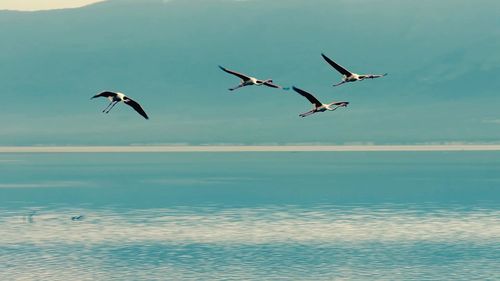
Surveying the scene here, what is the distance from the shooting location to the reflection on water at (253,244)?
3580 inches

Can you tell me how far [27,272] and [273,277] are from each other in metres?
→ 21.1

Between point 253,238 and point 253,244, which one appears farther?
point 253,238

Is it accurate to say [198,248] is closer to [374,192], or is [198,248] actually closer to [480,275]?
[480,275]

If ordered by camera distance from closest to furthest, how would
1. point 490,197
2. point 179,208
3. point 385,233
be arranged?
point 385,233 → point 179,208 → point 490,197

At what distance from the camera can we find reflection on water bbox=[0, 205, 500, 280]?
90938mm

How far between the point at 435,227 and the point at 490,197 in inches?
2156

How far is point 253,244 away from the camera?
359ft

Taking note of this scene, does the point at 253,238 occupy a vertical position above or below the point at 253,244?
above

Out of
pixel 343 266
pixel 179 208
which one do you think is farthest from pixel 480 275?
pixel 179 208

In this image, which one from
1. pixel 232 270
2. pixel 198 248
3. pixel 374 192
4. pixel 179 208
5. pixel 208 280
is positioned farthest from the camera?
pixel 374 192

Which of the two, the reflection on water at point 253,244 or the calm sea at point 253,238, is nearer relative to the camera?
the reflection on water at point 253,244

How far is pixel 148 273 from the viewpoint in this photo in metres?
90.6

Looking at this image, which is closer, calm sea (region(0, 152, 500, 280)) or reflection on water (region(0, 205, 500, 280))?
reflection on water (region(0, 205, 500, 280))

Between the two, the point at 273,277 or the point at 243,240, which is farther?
the point at 243,240
